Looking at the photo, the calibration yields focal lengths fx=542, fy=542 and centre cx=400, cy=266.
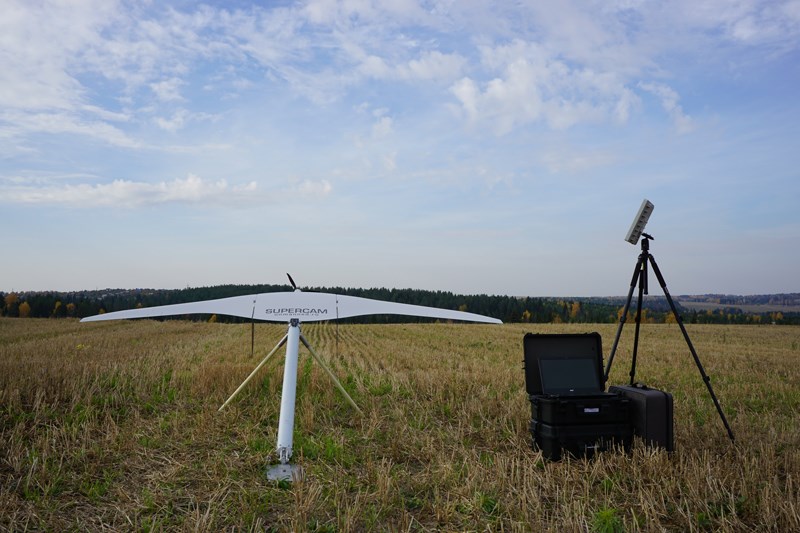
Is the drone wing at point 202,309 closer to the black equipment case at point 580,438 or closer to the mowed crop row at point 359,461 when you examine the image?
the mowed crop row at point 359,461

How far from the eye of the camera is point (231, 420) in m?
7.58

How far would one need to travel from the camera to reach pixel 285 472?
5.61 metres

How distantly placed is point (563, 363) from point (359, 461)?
107 inches

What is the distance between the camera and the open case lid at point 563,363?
6.51 metres

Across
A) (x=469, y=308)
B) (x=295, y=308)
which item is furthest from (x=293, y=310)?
(x=469, y=308)

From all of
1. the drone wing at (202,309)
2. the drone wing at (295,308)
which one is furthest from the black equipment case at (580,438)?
the drone wing at (202,309)

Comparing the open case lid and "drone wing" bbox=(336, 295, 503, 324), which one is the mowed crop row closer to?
the open case lid

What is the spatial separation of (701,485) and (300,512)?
3499 mm

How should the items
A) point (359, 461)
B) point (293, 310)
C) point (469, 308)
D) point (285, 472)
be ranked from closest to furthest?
point (285, 472)
point (359, 461)
point (293, 310)
point (469, 308)

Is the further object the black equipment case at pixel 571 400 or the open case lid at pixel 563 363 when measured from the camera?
the open case lid at pixel 563 363

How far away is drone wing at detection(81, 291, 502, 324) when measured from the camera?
7.05 meters

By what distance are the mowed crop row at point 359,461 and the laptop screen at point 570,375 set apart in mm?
790

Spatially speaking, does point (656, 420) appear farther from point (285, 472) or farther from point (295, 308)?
point (295, 308)

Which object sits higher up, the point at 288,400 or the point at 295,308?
the point at 295,308
